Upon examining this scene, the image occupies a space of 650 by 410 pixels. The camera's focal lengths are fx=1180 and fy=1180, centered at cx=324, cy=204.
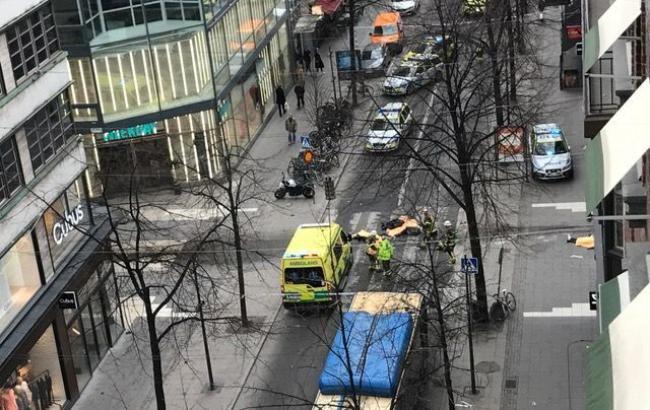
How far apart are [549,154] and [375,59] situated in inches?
656

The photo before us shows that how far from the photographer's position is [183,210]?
4366 centimetres

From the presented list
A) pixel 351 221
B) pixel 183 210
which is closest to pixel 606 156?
pixel 351 221

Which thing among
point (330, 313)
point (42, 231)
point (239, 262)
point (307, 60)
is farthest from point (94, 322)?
point (307, 60)

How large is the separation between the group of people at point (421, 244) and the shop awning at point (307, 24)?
2269cm

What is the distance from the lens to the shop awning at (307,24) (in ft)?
194

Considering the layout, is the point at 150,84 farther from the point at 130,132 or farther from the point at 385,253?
the point at 385,253

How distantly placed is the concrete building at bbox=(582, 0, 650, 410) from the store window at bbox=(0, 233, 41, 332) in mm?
14469

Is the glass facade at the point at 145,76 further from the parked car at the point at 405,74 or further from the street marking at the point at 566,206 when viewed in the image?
the street marking at the point at 566,206

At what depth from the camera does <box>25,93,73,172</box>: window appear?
31031mm

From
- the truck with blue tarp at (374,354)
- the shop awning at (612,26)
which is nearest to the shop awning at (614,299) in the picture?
the shop awning at (612,26)

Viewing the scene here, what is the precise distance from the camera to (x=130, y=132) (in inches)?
1754

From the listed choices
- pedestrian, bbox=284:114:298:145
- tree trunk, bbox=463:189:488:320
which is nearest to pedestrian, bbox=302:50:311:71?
pedestrian, bbox=284:114:298:145

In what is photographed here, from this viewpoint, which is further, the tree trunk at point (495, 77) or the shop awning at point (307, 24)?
the shop awning at point (307, 24)

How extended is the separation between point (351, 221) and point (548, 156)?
7.84 m
